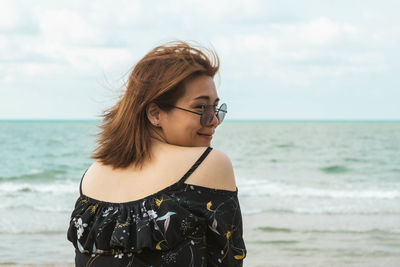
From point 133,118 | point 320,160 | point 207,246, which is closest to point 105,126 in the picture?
point 133,118

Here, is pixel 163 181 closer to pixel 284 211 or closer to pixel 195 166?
pixel 195 166

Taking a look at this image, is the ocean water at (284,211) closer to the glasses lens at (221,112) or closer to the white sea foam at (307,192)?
the white sea foam at (307,192)

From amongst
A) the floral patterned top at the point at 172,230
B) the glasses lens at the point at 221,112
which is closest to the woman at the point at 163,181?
the floral patterned top at the point at 172,230

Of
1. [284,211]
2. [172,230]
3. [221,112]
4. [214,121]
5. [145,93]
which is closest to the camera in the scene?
[172,230]

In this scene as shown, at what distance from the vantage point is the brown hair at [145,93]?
6.36 ft

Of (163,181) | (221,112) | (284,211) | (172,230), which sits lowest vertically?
(284,211)

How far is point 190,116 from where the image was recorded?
6.64ft

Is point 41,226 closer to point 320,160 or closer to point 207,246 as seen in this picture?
point 207,246

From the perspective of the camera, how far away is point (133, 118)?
2014mm

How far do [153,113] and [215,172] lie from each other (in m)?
0.36

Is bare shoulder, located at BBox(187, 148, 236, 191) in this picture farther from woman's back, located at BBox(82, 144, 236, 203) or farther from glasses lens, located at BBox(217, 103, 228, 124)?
glasses lens, located at BBox(217, 103, 228, 124)

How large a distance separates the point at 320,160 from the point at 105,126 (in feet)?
69.9

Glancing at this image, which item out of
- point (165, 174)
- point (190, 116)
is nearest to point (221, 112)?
point (190, 116)

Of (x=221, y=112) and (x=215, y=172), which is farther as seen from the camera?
(x=221, y=112)
